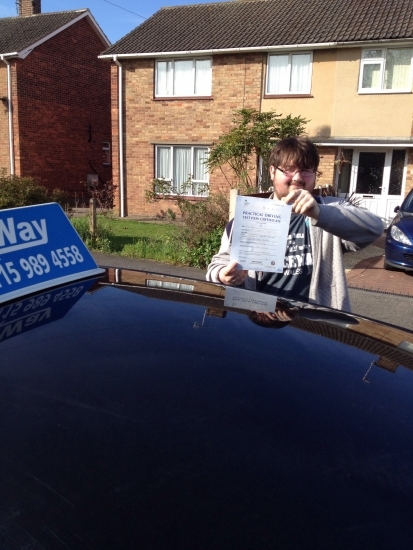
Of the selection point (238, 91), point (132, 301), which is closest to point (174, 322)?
point (132, 301)

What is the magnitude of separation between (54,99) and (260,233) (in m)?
21.4

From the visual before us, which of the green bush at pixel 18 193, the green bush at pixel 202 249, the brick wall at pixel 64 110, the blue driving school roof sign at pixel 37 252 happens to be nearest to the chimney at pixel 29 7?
the brick wall at pixel 64 110

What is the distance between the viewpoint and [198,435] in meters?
1.18

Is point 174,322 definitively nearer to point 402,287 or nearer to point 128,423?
point 128,423

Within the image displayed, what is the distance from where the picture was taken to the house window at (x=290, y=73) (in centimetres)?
1606

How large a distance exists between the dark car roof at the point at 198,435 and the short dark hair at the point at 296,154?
841 mm

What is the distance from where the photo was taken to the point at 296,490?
3.36ft

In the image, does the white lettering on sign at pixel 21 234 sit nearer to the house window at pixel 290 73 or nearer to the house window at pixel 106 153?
the house window at pixel 290 73

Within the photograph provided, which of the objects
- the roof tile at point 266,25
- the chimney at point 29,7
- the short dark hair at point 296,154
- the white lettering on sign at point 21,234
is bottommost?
the white lettering on sign at point 21,234

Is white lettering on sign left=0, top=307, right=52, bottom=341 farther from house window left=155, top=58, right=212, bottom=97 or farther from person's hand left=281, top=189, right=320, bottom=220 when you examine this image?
house window left=155, top=58, right=212, bottom=97

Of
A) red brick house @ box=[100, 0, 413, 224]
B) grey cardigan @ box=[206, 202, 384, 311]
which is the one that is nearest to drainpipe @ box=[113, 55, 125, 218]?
red brick house @ box=[100, 0, 413, 224]

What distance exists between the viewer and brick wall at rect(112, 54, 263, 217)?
1670 cm

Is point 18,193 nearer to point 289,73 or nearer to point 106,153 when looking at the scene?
point 289,73

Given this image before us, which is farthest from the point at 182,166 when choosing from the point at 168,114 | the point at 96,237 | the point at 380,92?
the point at 96,237
